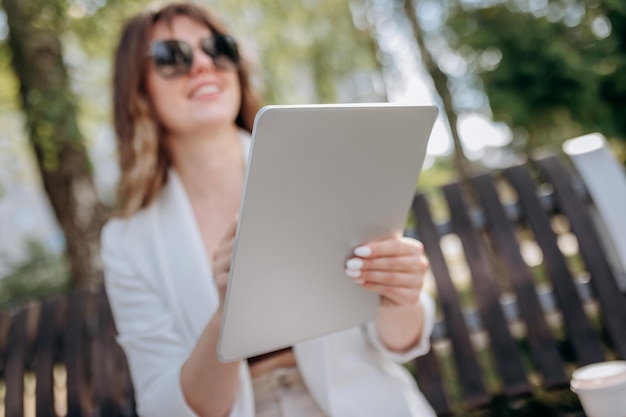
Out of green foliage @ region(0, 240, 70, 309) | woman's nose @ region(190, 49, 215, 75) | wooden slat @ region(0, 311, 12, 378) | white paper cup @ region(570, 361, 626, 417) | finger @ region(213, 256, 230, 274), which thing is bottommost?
white paper cup @ region(570, 361, 626, 417)

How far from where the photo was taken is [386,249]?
1.16 m

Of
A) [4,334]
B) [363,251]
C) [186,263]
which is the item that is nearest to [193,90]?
[186,263]

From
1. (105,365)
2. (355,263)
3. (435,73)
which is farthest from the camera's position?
(435,73)

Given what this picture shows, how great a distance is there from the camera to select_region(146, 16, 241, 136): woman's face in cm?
159

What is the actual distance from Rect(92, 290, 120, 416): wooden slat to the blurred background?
966mm

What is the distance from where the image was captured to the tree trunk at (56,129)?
8.93 ft

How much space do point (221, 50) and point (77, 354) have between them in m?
1.10

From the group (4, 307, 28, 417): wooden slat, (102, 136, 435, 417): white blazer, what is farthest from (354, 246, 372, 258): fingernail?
(4, 307, 28, 417): wooden slat

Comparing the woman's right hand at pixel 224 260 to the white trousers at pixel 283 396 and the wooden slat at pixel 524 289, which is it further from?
the wooden slat at pixel 524 289

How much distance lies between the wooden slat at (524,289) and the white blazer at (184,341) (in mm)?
363

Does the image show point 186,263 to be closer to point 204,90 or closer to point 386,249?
point 204,90

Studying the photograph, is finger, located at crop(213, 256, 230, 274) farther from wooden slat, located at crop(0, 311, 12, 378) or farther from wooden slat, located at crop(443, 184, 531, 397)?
wooden slat, located at crop(0, 311, 12, 378)

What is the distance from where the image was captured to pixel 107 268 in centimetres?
167

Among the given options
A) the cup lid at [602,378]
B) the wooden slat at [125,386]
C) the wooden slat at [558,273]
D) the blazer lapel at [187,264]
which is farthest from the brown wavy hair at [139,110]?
the cup lid at [602,378]
